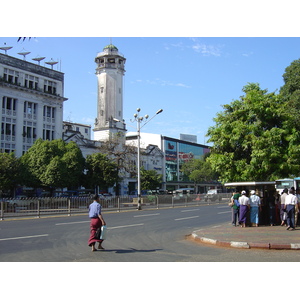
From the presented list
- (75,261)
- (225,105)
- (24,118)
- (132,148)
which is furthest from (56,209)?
(24,118)

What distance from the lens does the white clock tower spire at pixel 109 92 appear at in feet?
226

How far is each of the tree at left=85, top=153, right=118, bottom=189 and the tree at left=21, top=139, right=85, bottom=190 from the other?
125 inches

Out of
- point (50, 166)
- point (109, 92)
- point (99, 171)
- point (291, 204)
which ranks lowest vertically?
point (291, 204)

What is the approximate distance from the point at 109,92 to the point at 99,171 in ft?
85.6

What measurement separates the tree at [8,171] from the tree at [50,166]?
1.98 meters

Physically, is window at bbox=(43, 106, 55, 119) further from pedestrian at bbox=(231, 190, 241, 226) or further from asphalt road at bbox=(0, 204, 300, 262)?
asphalt road at bbox=(0, 204, 300, 262)

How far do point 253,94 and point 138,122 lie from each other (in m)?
15.7

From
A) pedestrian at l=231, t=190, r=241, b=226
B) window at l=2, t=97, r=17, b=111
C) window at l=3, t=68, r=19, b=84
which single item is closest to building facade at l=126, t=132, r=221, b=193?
window at l=2, t=97, r=17, b=111

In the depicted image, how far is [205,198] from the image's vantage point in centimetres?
4600

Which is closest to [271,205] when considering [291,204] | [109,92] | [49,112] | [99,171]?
[291,204]

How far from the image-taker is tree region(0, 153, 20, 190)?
1454 inches

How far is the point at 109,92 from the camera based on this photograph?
69000 millimetres

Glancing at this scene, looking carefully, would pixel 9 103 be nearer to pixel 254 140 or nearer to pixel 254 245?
pixel 254 140

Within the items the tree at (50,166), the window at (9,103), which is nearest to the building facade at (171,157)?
the window at (9,103)
